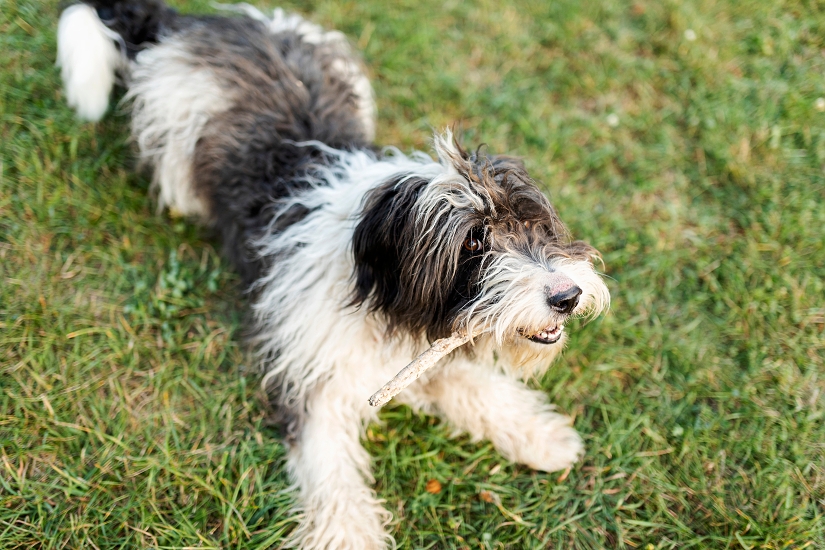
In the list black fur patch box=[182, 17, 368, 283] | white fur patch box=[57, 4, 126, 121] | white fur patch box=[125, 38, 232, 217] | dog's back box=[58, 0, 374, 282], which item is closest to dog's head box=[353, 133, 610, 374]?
black fur patch box=[182, 17, 368, 283]

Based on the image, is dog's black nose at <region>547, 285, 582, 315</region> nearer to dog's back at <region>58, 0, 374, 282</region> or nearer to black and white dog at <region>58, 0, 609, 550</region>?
black and white dog at <region>58, 0, 609, 550</region>

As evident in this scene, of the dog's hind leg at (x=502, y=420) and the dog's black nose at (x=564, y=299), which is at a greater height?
the dog's black nose at (x=564, y=299)

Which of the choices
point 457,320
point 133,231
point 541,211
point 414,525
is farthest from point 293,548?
point 133,231

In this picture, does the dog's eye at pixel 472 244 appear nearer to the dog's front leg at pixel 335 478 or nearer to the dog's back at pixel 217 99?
the dog's front leg at pixel 335 478

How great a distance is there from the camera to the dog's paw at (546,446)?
10.7 ft

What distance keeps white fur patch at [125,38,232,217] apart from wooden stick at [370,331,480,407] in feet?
6.64

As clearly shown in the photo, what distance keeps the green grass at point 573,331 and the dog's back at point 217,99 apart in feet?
1.38

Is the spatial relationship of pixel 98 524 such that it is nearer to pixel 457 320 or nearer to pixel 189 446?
pixel 189 446

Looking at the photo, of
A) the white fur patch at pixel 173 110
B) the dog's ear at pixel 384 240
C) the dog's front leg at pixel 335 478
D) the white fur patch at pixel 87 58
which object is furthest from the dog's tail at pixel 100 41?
the dog's front leg at pixel 335 478

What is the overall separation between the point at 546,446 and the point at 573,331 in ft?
2.62

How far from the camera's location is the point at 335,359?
3.05 meters

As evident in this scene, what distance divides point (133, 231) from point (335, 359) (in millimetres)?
1898

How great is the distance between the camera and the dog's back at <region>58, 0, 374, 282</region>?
11.5 ft

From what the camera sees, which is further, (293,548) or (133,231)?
(133,231)
